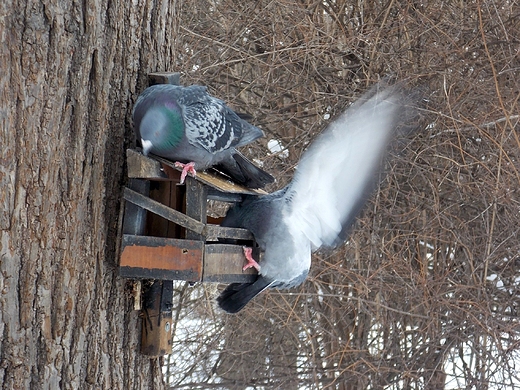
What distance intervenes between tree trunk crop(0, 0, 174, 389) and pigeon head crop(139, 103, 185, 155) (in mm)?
134

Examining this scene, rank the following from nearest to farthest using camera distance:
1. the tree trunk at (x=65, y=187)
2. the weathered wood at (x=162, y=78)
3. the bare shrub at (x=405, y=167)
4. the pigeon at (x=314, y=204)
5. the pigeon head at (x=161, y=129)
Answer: the tree trunk at (x=65, y=187)
the pigeon head at (x=161, y=129)
the weathered wood at (x=162, y=78)
the pigeon at (x=314, y=204)
the bare shrub at (x=405, y=167)

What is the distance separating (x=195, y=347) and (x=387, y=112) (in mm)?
3016

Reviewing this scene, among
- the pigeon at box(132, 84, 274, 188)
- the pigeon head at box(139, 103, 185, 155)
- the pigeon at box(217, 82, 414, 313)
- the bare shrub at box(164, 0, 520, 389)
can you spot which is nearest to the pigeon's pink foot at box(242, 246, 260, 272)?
the pigeon at box(217, 82, 414, 313)

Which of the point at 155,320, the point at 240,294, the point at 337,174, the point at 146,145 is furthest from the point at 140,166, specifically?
the point at 337,174

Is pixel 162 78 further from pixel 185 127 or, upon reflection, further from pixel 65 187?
pixel 65 187

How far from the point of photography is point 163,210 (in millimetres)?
1761

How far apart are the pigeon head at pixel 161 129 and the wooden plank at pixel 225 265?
318 mm

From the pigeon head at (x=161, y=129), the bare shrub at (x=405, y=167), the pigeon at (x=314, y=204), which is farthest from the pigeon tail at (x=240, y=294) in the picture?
the bare shrub at (x=405, y=167)

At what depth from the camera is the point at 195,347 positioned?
186 inches

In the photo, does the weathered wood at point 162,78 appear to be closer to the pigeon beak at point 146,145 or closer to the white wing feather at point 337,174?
the pigeon beak at point 146,145

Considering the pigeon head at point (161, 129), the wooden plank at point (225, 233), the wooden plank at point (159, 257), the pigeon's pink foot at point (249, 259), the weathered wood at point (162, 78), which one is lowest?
the wooden plank at point (159, 257)

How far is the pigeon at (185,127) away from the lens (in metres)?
1.74

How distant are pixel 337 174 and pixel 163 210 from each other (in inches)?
27.9

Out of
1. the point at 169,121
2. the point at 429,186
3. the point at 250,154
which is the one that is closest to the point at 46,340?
the point at 169,121
